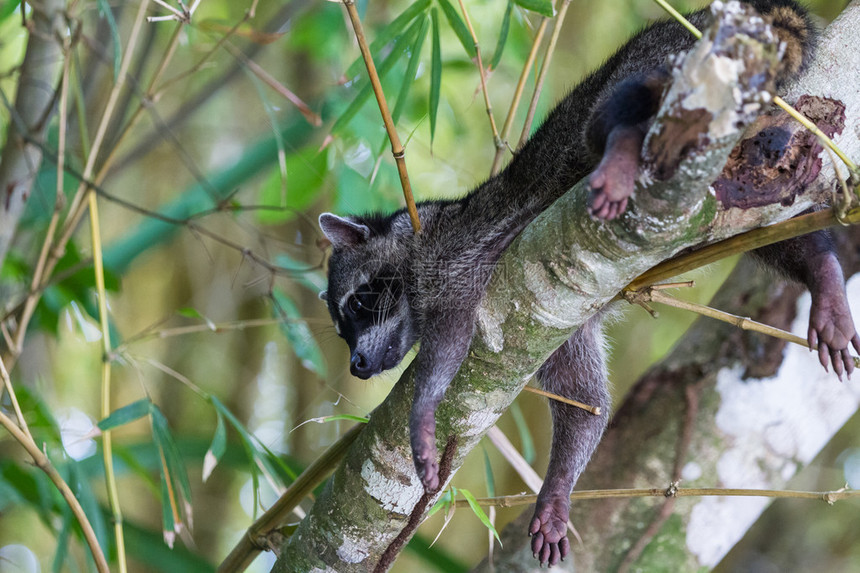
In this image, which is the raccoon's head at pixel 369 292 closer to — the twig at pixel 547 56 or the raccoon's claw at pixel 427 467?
the twig at pixel 547 56

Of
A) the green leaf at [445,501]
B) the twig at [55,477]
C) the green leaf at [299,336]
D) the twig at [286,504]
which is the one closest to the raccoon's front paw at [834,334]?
the green leaf at [445,501]

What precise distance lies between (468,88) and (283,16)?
1.86 metres

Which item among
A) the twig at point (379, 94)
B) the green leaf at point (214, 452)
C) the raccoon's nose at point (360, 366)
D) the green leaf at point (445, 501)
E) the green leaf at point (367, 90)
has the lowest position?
the green leaf at point (445, 501)

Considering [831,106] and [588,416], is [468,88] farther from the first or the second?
[831,106]

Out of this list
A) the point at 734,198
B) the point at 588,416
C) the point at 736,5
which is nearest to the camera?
the point at 736,5

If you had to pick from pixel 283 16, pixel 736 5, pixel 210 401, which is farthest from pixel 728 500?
pixel 283 16

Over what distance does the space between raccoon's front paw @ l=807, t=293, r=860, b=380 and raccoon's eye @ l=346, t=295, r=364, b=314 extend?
4.37 ft

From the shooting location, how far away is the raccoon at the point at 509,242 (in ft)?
5.94

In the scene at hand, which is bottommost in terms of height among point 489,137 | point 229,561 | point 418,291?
point 229,561

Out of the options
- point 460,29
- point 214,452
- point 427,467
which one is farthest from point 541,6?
point 214,452

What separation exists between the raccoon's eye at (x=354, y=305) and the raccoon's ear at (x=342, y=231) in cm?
23

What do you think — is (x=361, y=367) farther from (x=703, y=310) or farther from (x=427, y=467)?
(x=703, y=310)

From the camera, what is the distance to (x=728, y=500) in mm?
2828

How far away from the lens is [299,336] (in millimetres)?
3023
